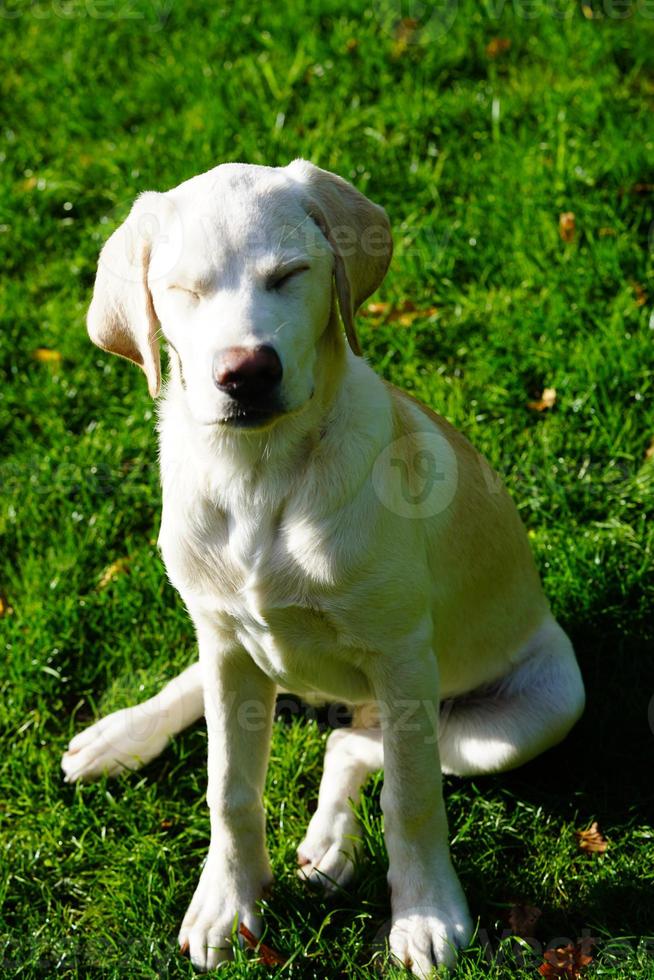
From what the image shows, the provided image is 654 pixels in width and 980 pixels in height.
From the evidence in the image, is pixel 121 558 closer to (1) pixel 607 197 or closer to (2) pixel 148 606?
(2) pixel 148 606

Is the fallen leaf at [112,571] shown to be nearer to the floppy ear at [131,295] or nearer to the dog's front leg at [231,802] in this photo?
the dog's front leg at [231,802]

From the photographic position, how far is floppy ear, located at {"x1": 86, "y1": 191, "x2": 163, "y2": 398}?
2.88 metres

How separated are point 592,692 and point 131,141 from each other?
368 cm

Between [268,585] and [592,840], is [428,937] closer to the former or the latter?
[592,840]

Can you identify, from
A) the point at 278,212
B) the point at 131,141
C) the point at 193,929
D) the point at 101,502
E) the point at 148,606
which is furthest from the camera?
the point at 131,141

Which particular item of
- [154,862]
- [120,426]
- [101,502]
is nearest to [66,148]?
[120,426]

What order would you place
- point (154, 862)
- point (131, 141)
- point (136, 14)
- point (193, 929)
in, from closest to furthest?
point (193, 929) < point (154, 862) < point (131, 141) < point (136, 14)

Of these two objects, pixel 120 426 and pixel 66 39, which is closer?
pixel 120 426

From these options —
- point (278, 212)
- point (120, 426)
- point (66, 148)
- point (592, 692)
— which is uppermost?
point (278, 212)

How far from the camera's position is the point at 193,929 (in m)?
3.38

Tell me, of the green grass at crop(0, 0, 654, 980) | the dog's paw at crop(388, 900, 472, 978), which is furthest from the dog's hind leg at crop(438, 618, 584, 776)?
the dog's paw at crop(388, 900, 472, 978)

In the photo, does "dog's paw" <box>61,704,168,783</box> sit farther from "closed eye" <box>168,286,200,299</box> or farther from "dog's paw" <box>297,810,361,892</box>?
"closed eye" <box>168,286,200,299</box>

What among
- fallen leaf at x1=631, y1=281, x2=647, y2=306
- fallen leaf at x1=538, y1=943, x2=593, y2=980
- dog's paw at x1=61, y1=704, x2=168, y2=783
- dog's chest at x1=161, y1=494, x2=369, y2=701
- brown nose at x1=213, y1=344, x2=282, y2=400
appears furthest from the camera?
fallen leaf at x1=631, y1=281, x2=647, y2=306

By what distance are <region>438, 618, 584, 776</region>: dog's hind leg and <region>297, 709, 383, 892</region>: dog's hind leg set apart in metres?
0.24
